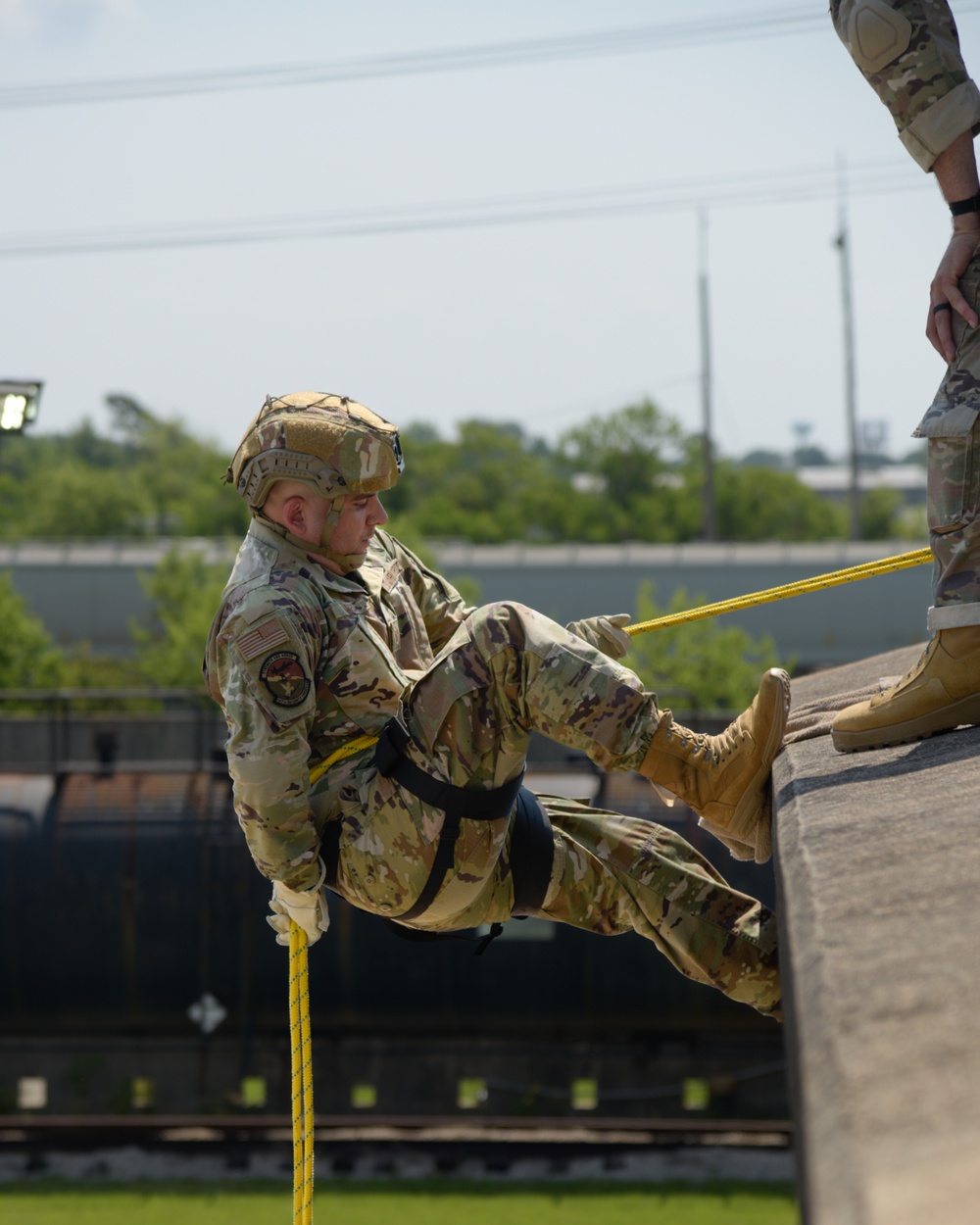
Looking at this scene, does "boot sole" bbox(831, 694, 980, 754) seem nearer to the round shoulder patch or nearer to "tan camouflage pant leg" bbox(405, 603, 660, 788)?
"tan camouflage pant leg" bbox(405, 603, 660, 788)

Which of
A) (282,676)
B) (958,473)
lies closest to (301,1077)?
(282,676)

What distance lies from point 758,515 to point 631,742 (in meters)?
79.3

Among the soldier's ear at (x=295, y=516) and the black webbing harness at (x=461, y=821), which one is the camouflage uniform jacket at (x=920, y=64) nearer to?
the soldier's ear at (x=295, y=516)

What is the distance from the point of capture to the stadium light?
31.8 ft

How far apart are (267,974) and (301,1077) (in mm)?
7802

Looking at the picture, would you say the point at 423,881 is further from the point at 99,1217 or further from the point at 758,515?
the point at 758,515

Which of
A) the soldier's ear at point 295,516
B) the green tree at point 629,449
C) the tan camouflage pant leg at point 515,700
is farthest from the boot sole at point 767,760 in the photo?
the green tree at point 629,449

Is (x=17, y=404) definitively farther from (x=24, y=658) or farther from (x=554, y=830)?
(x=24, y=658)

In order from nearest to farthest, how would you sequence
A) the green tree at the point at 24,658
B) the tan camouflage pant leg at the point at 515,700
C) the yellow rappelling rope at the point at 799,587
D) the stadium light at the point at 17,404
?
the tan camouflage pant leg at the point at 515,700, the yellow rappelling rope at the point at 799,587, the stadium light at the point at 17,404, the green tree at the point at 24,658

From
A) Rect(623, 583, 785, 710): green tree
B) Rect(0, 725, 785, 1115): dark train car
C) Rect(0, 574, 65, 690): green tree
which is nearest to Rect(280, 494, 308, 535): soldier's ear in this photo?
Rect(0, 725, 785, 1115): dark train car

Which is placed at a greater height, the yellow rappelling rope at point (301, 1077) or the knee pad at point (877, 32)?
the knee pad at point (877, 32)

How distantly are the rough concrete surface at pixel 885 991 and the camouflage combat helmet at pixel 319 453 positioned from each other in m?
1.81

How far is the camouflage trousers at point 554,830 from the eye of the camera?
4492 millimetres

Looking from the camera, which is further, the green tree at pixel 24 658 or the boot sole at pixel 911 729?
the green tree at pixel 24 658
